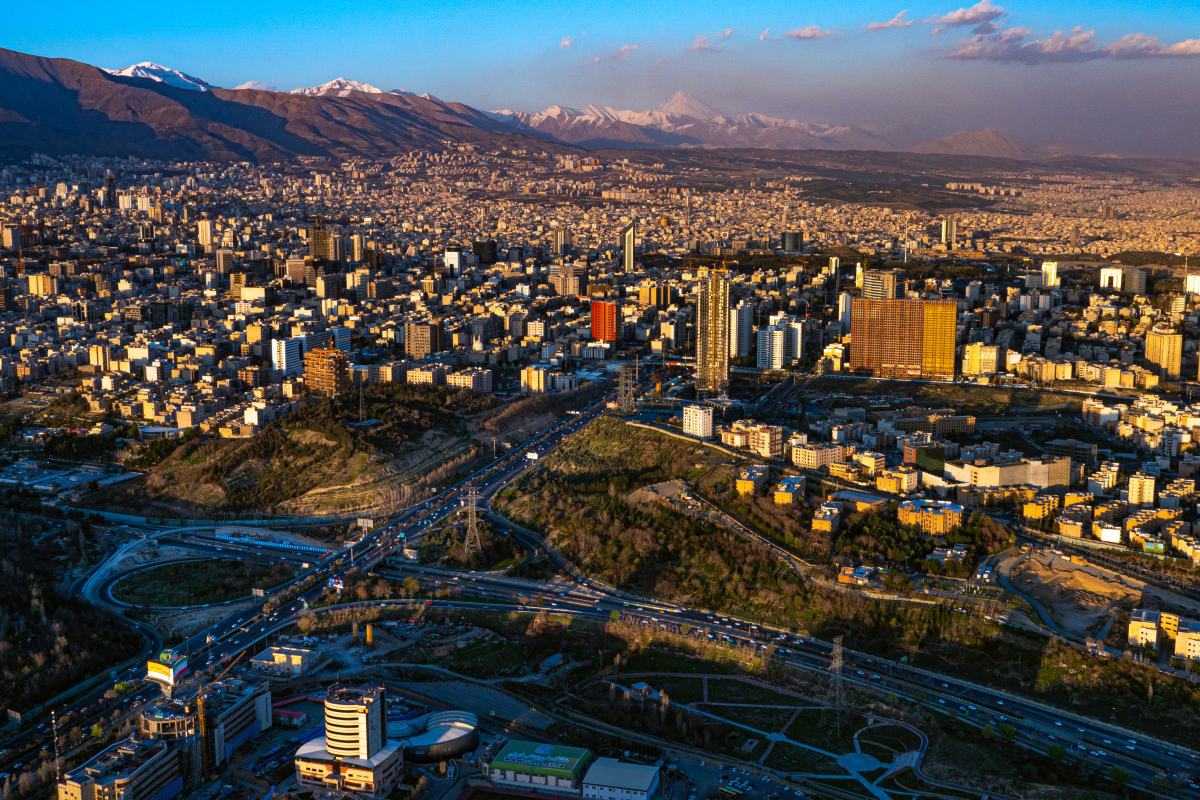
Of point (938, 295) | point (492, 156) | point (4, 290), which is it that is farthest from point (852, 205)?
point (4, 290)

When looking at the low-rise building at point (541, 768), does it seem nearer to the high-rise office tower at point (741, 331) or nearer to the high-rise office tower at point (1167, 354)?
the high-rise office tower at point (741, 331)

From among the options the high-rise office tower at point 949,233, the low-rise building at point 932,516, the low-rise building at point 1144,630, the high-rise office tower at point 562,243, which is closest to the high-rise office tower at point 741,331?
the low-rise building at point 932,516

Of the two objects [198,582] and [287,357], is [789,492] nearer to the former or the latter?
[198,582]

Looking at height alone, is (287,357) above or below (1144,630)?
above

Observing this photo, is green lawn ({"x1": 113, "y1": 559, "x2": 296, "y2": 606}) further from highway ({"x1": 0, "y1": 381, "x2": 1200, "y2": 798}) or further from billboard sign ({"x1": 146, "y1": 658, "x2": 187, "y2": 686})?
billboard sign ({"x1": 146, "y1": 658, "x2": 187, "y2": 686})

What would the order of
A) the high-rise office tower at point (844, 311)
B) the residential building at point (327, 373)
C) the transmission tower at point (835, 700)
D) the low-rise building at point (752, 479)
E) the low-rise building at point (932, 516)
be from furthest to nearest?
the high-rise office tower at point (844, 311) → the residential building at point (327, 373) → the low-rise building at point (752, 479) → the low-rise building at point (932, 516) → the transmission tower at point (835, 700)

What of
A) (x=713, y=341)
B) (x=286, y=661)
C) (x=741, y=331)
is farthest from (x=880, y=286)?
(x=286, y=661)
